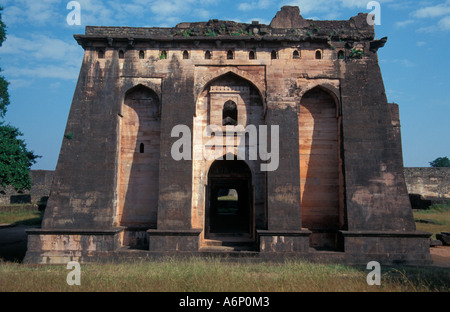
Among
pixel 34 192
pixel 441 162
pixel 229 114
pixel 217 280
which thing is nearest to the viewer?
pixel 217 280

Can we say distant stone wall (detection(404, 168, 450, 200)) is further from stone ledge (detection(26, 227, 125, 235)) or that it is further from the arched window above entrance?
stone ledge (detection(26, 227, 125, 235))

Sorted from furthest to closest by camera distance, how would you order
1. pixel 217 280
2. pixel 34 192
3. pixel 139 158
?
pixel 34 192
pixel 139 158
pixel 217 280

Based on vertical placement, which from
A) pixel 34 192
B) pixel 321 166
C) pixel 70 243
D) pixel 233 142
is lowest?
pixel 70 243

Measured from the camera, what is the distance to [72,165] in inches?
448

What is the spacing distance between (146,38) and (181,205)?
6351mm

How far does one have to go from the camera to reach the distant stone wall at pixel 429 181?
29.8 m

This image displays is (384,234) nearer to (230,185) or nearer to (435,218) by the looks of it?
(435,218)

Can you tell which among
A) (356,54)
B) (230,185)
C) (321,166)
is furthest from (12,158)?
(230,185)

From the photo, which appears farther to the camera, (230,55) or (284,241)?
(230,55)

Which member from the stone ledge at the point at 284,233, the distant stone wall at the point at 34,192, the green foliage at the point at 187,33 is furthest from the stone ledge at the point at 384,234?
the distant stone wall at the point at 34,192

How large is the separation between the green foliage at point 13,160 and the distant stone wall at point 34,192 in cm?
1866

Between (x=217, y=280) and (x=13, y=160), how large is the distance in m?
9.89

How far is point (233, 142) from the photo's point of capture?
12.0 meters

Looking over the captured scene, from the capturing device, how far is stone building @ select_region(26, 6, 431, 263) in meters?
10.8
